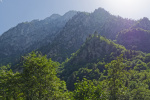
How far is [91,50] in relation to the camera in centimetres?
19150

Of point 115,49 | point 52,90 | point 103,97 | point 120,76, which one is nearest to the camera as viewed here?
point 103,97

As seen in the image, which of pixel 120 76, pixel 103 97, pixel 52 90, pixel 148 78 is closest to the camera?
pixel 103 97

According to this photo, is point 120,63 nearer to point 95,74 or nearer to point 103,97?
point 103,97

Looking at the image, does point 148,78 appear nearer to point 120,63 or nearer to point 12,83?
point 120,63

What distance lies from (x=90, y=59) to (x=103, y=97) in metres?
172

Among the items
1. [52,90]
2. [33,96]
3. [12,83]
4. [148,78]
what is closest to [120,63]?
[52,90]

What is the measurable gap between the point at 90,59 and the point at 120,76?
6709 inches

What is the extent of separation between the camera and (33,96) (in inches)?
769

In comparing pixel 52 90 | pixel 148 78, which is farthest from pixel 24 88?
pixel 148 78

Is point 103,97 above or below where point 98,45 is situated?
below

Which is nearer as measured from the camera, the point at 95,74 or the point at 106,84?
the point at 106,84

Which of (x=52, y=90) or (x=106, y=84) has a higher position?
(x=106, y=84)

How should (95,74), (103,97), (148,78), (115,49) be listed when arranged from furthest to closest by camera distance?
1. (115,49)
2. (95,74)
3. (148,78)
4. (103,97)

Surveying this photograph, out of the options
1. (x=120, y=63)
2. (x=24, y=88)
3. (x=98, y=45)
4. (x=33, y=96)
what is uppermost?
(x=98, y=45)
